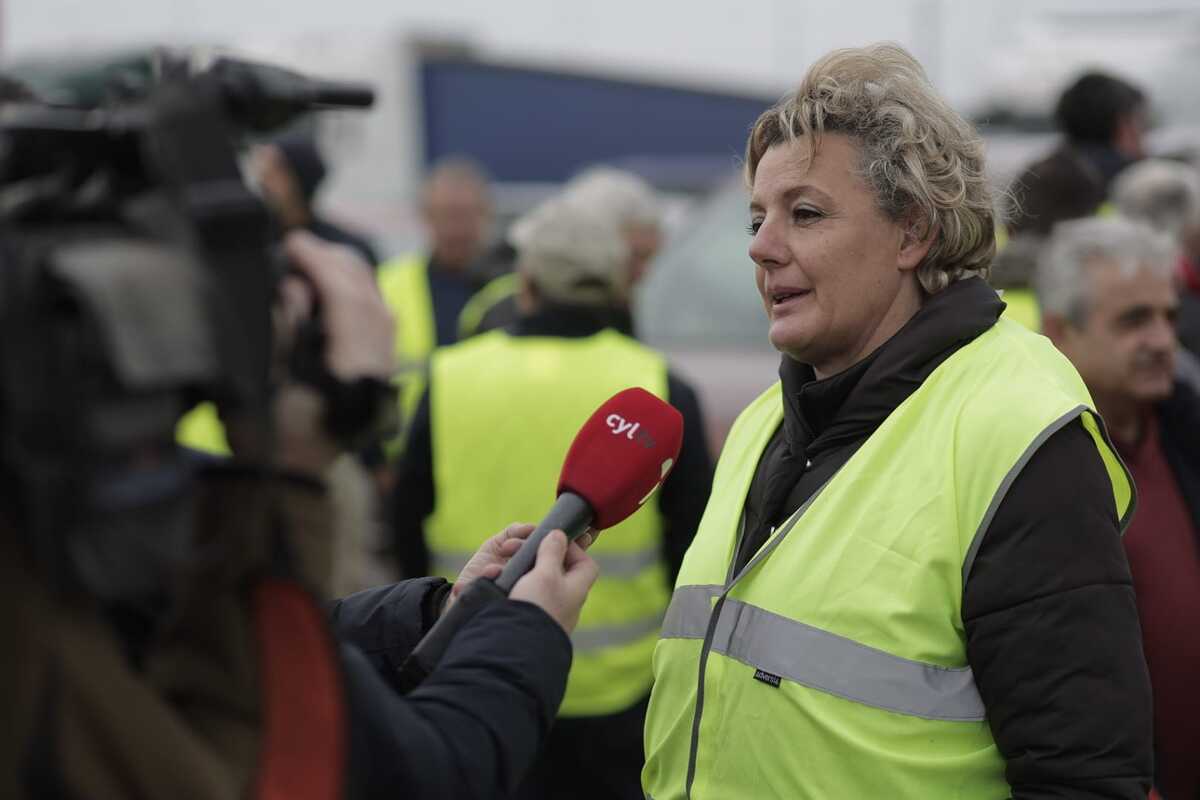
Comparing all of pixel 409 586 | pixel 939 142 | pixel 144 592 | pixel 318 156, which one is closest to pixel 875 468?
pixel 939 142

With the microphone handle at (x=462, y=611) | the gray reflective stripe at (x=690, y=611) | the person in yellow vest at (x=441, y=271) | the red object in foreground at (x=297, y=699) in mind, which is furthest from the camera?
the person in yellow vest at (x=441, y=271)

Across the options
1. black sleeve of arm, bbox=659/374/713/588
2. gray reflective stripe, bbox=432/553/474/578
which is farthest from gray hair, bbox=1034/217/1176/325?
gray reflective stripe, bbox=432/553/474/578

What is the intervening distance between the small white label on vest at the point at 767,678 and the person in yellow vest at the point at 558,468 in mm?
1712

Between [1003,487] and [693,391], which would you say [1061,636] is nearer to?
[1003,487]

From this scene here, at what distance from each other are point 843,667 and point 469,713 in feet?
2.12

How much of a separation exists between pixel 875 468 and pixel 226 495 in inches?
41.1

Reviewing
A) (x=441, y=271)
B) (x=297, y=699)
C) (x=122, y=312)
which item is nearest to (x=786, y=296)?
(x=297, y=699)

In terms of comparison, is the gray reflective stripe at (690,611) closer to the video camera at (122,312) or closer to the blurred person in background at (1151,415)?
the video camera at (122,312)

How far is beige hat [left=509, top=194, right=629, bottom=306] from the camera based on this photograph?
174 inches

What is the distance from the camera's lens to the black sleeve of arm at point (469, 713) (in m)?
1.65

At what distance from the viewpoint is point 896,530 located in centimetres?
220

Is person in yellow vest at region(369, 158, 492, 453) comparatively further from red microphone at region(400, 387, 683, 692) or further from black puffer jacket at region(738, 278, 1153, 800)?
black puffer jacket at region(738, 278, 1153, 800)

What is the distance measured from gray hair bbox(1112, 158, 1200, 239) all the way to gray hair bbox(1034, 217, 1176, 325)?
216 cm

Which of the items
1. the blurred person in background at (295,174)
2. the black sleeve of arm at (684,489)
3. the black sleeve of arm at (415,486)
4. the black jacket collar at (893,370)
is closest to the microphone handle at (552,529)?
the black jacket collar at (893,370)
